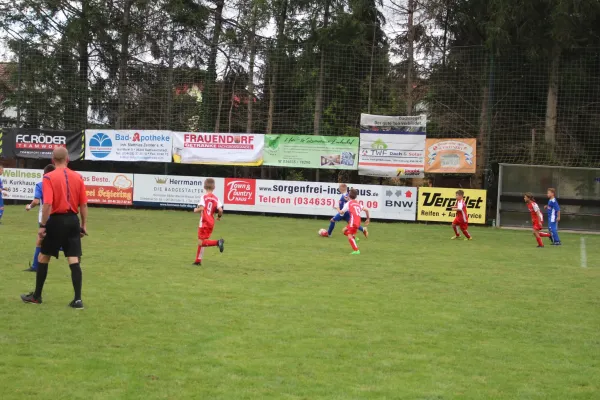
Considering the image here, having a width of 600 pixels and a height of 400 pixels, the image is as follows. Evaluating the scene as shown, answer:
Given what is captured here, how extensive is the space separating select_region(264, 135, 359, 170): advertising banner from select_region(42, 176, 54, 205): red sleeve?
2149 centimetres

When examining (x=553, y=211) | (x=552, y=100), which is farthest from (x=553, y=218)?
(x=552, y=100)

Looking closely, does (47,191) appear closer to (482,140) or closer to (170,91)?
(482,140)

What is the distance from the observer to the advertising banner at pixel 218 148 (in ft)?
101

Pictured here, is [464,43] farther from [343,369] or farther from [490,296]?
[343,369]

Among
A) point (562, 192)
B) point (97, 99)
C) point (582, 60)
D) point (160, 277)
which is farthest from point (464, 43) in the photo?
point (160, 277)

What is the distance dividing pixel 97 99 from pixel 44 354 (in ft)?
93.7

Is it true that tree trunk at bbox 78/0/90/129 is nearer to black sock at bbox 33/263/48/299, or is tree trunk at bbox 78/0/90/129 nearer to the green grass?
the green grass

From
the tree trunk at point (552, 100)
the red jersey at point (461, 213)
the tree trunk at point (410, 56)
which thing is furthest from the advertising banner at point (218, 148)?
the tree trunk at point (552, 100)

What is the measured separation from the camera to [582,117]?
29391 mm

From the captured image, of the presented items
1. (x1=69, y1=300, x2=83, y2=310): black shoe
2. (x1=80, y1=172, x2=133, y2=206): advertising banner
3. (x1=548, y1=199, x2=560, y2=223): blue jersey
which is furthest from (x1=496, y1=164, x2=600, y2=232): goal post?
(x1=69, y1=300, x2=83, y2=310): black shoe

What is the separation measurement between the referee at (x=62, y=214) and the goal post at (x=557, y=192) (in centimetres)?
2171

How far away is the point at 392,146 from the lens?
29.3 m

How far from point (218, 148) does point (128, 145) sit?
4130 mm

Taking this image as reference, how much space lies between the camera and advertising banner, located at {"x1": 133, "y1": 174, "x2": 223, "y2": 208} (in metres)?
30.8
